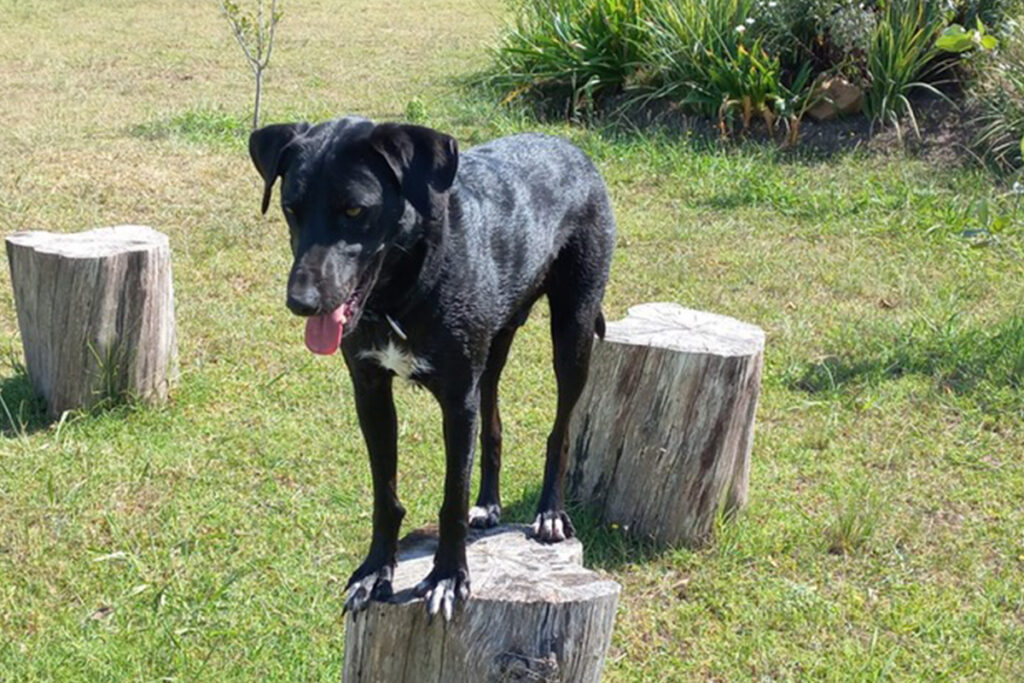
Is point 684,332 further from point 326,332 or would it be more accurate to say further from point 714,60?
point 714,60

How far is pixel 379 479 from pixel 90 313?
246cm

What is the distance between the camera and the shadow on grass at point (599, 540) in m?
4.52

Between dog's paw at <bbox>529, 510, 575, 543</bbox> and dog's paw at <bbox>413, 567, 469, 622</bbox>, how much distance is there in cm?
61

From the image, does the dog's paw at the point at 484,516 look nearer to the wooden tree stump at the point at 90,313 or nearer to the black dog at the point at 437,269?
the black dog at the point at 437,269

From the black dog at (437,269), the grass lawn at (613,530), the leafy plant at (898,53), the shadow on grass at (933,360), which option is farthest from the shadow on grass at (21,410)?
the leafy plant at (898,53)

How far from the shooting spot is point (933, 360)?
612 cm

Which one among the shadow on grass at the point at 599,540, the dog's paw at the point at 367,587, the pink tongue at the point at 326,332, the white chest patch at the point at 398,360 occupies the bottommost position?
the shadow on grass at the point at 599,540

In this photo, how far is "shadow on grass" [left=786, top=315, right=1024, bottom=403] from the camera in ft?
19.3

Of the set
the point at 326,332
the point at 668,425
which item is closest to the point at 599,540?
the point at 668,425

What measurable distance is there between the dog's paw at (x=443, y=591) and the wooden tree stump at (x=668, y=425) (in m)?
1.53

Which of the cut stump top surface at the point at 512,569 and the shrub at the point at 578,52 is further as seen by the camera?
the shrub at the point at 578,52

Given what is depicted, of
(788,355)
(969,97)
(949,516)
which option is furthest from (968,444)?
(969,97)

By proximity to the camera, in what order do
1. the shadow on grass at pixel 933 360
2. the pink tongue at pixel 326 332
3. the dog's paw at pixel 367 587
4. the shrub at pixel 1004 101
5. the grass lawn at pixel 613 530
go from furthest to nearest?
the shrub at pixel 1004 101
the shadow on grass at pixel 933 360
the grass lawn at pixel 613 530
the dog's paw at pixel 367 587
the pink tongue at pixel 326 332

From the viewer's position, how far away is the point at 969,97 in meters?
9.52
